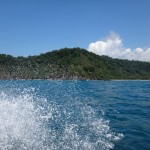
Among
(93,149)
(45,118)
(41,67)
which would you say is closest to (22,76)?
(41,67)

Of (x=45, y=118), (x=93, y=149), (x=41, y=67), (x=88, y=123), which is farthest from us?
(x=41, y=67)

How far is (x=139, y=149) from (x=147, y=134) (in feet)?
8.98

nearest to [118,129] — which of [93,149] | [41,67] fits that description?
[93,149]

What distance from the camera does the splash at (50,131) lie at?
13648 millimetres

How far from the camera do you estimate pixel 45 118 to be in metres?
20.1

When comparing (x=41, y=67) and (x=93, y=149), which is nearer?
(x=93, y=149)

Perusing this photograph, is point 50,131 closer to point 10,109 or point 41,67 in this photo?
point 10,109

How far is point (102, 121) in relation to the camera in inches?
783

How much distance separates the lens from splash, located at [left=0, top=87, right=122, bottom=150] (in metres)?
13.6

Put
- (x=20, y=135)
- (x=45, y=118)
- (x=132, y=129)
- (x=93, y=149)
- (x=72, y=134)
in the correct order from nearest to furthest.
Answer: (x=93, y=149), (x=20, y=135), (x=72, y=134), (x=132, y=129), (x=45, y=118)

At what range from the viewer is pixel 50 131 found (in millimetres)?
16609

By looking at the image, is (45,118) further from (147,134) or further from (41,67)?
(41,67)

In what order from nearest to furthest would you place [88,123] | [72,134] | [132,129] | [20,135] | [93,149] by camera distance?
[93,149]
[20,135]
[72,134]
[132,129]
[88,123]

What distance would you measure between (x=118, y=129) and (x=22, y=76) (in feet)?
319
